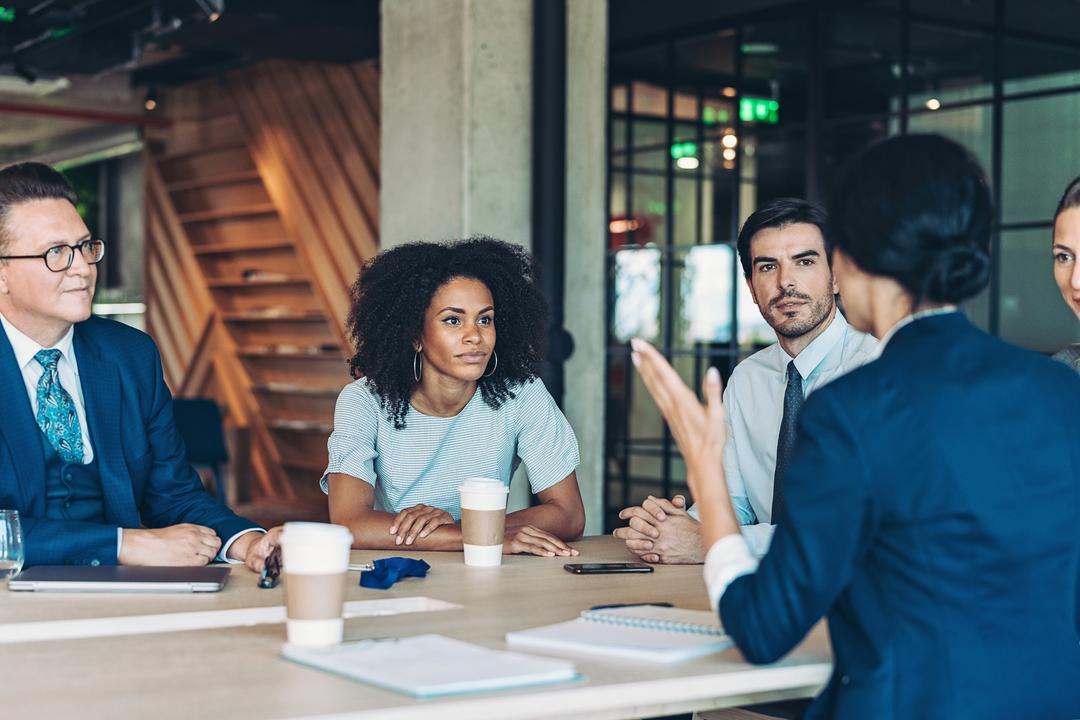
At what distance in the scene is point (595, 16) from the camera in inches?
228

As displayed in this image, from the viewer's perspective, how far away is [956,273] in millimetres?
1689

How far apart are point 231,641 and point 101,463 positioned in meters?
1.12

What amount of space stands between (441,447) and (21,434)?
1023 mm

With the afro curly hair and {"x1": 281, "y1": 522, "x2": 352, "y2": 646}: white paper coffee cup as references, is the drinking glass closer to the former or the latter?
{"x1": 281, "y1": 522, "x2": 352, "y2": 646}: white paper coffee cup

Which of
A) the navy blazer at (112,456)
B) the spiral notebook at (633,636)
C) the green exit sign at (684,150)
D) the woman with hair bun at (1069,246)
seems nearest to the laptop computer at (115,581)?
the navy blazer at (112,456)

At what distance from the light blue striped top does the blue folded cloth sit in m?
0.77

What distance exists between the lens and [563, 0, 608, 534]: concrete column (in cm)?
575

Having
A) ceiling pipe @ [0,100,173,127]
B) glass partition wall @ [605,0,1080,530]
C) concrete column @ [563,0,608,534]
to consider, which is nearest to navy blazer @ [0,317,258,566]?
concrete column @ [563,0,608,534]

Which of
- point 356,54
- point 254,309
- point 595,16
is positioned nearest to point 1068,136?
point 595,16

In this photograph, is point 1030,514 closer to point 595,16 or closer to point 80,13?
point 595,16

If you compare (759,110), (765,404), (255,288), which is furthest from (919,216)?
(255,288)

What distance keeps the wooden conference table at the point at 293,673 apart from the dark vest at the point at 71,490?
59cm

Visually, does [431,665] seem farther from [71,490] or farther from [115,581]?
[71,490]

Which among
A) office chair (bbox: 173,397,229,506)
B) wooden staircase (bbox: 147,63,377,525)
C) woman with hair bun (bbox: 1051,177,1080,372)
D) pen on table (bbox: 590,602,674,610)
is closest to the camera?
pen on table (bbox: 590,602,674,610)
